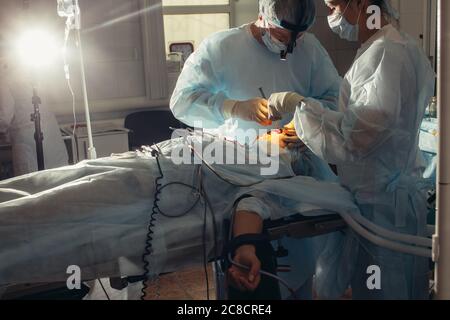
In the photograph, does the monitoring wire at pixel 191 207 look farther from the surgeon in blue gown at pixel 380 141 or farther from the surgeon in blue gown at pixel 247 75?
the surgeon in blue gown at pixel 247 75

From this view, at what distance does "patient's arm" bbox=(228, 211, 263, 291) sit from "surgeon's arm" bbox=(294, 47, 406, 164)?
0.29m

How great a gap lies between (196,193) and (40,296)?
534 mm

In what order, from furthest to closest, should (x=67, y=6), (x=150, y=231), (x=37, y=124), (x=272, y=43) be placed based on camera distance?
1. (x=37, y=124)
2. (x=67, y=6)
3. (x=272, y=43)
4. (x=150, y=231)

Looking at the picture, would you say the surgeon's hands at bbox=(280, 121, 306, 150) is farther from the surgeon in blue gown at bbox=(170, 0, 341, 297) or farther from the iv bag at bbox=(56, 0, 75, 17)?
the iv bag at bbox=(56, 0, 75, 17)

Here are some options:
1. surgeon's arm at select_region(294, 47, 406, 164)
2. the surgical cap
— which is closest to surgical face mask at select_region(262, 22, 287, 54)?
the surgical cap

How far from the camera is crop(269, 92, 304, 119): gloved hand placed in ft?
4.81

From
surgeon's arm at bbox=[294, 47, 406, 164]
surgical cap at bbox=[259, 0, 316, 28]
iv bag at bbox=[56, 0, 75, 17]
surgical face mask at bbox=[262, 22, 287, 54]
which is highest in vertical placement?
iv bag at bbox=[56, 0, 75, 17]

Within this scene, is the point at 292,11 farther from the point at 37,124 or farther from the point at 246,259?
the point at 37,124

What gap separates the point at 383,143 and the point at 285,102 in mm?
309

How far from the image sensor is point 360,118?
4.21 ft

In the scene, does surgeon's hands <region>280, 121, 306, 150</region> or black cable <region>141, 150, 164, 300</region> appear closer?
black cable <region>141, 150, 164, 300</region>

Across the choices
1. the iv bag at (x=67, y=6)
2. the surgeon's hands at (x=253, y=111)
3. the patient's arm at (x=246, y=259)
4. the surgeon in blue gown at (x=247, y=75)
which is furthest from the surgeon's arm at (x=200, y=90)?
the patient's arm at (x=246, y=259)

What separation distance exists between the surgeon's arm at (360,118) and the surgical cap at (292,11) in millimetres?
396

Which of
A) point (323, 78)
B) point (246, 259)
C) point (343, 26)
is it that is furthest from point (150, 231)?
point (323, 78)
